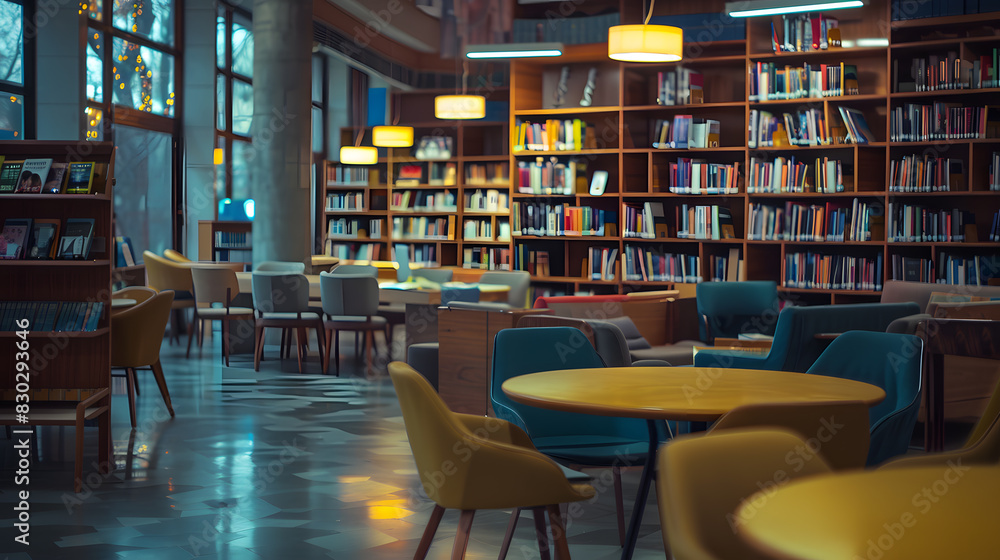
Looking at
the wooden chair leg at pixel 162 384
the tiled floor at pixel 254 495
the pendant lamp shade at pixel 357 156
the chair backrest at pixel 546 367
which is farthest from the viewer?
the pendant lamp shade at pixel 357 156

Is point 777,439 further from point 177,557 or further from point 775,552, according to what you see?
point 177,557

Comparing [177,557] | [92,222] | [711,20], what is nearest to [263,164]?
[711,20]

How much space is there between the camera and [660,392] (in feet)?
9.50

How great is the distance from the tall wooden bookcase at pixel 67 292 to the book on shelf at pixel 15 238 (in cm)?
10

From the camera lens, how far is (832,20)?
804 cm

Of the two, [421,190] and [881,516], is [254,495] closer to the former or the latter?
[881,516]

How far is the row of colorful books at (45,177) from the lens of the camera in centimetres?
473

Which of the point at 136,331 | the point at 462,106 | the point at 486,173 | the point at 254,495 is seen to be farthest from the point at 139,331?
the point at 486,173

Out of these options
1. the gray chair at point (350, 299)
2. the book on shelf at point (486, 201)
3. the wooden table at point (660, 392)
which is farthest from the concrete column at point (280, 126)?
the wooden table at point (660, 392)

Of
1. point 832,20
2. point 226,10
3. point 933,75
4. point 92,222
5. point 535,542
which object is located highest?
point 226,10

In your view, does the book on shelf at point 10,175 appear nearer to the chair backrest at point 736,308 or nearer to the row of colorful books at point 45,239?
the row of colorful books at point 45,239

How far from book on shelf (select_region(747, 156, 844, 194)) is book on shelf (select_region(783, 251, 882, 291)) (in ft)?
1.85

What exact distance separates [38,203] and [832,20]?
6236 millimetres

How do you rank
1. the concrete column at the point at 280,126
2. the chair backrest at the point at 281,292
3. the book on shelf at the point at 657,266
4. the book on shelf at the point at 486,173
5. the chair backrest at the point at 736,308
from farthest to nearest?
1. the book on shelf at the point at 486,173
2. the concrete column at the point at 280,126
3. the book on shelf at the point at 657,266
4. the chair backrest at the point at 281,292
5. the chair backrest at the point at 736,308
